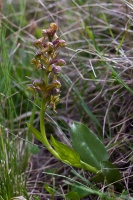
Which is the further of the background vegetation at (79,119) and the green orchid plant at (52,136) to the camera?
the background vegetation at (79,119)

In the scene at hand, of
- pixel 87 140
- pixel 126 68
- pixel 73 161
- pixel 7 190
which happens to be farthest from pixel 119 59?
pixel 7 190

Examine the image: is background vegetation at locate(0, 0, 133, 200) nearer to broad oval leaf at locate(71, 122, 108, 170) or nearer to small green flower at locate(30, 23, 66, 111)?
broad oval leaf at locate(71, 122, 108, 170)

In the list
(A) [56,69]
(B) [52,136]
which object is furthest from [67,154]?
(A) [56,69]

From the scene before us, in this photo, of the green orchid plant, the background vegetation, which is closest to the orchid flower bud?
the green orchid plant

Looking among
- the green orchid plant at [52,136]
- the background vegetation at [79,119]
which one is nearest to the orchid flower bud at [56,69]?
the green orchid plant at [52,136]

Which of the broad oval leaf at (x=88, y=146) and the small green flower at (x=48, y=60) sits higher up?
the small green flower at (x=48, y=60)

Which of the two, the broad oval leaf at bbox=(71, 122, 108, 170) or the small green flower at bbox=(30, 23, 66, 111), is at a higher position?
the small green flower at bbox=(30, 23, 66, 111)

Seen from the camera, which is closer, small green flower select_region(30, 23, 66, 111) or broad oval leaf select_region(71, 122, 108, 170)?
small green flower select_region(30, 23, 66, 111)

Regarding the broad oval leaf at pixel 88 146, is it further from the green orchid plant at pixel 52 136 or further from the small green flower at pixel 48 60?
the small green flower at pixel 48 60

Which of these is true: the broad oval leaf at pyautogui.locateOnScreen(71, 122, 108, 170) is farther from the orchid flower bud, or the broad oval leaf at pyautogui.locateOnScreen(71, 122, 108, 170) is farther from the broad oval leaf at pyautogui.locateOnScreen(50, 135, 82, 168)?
the orchid flower bud
